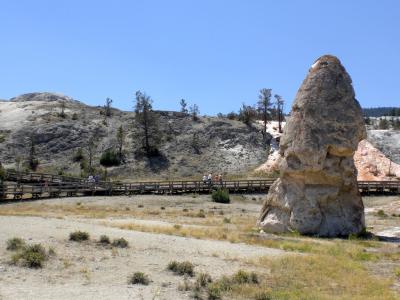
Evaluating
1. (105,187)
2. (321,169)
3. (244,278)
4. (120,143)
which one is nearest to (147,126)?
(120,143)

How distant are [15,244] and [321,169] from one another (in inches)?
582

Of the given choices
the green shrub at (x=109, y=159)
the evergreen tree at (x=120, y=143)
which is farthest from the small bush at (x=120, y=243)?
the evergreen tree at (x=120, y=143)

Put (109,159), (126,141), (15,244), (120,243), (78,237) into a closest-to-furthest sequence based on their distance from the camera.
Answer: (15,244) → (120,243) → (78,237) → (109,159) → (126,141)

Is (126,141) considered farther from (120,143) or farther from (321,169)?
(321,169)

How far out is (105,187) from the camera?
4856cm

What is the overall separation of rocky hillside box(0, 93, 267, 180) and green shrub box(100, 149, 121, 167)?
120 cm

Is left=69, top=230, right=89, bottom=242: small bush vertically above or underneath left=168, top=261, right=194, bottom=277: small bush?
above

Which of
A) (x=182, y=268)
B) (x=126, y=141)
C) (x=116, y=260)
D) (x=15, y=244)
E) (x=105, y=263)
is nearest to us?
(x=182, y=268)

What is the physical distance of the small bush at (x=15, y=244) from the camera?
1574 cm

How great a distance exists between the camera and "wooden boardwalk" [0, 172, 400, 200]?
4503 cm

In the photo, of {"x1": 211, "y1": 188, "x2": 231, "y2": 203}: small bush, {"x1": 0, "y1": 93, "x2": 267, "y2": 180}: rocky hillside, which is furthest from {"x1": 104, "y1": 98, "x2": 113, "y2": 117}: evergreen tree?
{"x1": 211, "y1": 188, "x2": 231, "y2": 203}: small bush

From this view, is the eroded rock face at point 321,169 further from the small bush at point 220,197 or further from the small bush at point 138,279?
the small bush at point 220,197

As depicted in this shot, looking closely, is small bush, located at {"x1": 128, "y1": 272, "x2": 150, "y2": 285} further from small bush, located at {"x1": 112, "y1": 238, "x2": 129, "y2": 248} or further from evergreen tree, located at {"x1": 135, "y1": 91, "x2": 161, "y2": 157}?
evergreen tree, located at {"x1": 135, "y1": 91, "x2": 161, "y2": 157}

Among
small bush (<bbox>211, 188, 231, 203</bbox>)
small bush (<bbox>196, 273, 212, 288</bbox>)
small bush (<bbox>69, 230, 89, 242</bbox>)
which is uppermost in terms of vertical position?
small bush (<bbox>69, 230, 89, 242</bbox>)
